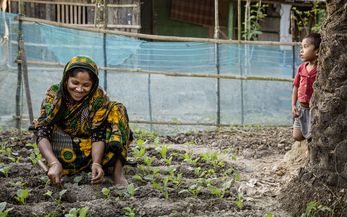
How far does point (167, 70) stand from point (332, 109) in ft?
17.8

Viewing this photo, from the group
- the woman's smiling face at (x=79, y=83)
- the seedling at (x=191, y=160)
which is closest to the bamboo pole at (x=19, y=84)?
the seedling at (x=191, y=160)

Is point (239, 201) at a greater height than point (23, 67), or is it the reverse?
point (23, 67)

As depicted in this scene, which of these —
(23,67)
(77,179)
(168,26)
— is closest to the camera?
(77,179)

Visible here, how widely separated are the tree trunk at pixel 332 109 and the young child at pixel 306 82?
1.14 m

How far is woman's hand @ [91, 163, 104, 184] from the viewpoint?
3754 millimetres

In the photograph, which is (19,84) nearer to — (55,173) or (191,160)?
(191,160)

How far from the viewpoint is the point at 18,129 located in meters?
7.58

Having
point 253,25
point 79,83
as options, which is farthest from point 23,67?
point 253,25

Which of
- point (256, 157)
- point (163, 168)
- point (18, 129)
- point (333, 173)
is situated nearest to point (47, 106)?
point (163, 168)

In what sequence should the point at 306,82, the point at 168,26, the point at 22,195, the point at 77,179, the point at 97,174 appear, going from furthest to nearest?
the point at 168,26, the point at 306,82, the point at 77,179, the point at 97,174, the point at 22,195

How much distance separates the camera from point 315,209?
10.3 feet

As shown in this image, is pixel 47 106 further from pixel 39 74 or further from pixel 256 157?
pixel 39 74

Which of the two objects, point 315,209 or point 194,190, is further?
point 194,190

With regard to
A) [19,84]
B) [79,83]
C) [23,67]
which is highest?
[79,83]
